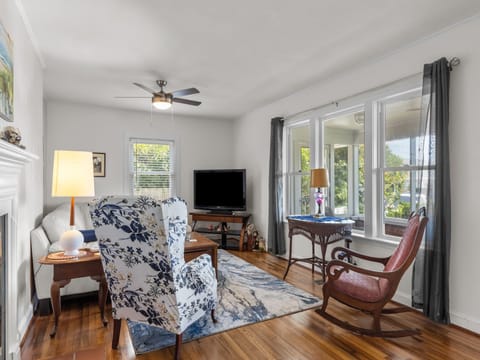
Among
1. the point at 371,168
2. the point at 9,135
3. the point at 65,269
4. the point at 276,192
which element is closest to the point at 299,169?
the point at 276,192

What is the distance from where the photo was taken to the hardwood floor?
Result: 2061mm

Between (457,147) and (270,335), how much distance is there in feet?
7.45

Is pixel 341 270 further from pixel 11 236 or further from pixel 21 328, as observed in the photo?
pixel 21 328

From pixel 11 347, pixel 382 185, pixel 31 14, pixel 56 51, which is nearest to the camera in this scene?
pixel 11 347

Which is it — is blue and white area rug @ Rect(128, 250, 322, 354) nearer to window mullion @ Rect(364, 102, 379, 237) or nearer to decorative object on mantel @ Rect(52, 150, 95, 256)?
decorative object on mantel @ Rect(52, 150, 95, 256)

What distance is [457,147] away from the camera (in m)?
2.48

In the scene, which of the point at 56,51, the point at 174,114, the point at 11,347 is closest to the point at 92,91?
the point at 56,51

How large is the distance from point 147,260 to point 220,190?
3.65 metres

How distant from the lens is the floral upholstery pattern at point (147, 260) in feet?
5.85

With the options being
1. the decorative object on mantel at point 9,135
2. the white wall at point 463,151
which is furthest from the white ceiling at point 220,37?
the decorative object on mantel at point 9,135

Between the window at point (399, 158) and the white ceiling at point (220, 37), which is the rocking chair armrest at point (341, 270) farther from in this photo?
the white ceiling at point (220, 37)

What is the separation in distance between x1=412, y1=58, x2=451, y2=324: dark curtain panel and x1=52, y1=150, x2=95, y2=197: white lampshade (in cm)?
304

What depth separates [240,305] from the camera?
2.86m

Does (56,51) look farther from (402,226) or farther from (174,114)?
(402,226)
